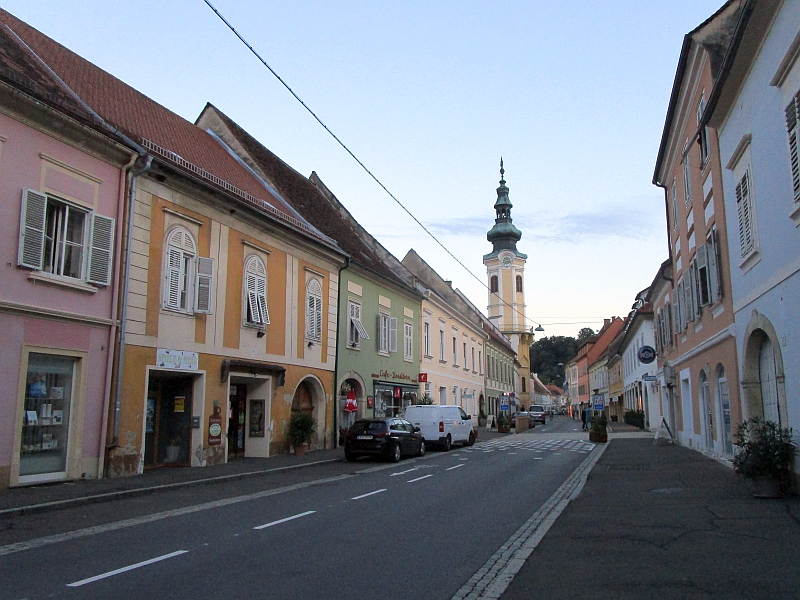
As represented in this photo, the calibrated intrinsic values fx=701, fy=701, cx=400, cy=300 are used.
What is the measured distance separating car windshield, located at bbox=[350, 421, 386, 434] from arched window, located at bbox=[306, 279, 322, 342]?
3866 mm

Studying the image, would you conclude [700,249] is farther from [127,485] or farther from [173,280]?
[127,485]

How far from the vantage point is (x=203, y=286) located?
1812 centimetres

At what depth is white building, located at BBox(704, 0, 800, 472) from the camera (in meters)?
10.5

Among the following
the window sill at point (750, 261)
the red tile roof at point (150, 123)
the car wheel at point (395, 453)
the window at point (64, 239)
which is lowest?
Answer: the car wheel at point (395, 453)

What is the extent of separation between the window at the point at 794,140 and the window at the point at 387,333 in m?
20.7

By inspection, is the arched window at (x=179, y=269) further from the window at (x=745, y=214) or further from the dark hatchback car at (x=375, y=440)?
the window at (x=745, y=214)

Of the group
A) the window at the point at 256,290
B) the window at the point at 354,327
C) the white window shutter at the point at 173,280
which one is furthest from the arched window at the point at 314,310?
the white window shutter at the point at 173,280

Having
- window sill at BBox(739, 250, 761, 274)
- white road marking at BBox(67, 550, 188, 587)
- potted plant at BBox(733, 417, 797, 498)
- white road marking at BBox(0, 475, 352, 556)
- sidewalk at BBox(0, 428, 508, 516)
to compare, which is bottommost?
white road marking at BBox(0, 475, 352, 556)

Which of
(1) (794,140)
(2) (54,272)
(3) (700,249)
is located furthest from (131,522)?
(3) (700,249)

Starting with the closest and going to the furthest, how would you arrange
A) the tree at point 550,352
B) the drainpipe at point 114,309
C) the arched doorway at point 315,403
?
the drainpipe at point 114,309
the arched doorway at point 315,403
the tree at point 550,352

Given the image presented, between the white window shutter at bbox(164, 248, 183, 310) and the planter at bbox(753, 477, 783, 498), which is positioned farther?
the white window shutter at bbox(164, 248, 183, 310)

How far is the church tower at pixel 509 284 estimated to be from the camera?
79.4m

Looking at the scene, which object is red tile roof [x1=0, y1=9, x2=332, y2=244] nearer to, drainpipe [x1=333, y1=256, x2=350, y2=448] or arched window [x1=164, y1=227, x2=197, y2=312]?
arched window [x1=164, y1=227, x2=197, y2=312]

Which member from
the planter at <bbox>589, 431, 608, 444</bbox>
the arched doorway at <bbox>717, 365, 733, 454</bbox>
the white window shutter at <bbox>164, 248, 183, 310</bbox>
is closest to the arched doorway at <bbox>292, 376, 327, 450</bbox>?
the white window shutter at <bbox>164, 248, 183, 310</bbox>
